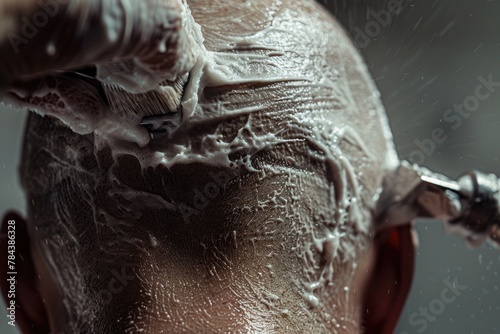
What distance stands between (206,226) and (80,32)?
1.17 feet

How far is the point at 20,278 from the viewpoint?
108cm

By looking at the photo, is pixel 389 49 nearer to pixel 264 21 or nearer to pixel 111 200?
pixel 264 21

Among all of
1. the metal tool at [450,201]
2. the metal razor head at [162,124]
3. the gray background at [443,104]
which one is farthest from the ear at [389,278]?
the gray background at [443,104]

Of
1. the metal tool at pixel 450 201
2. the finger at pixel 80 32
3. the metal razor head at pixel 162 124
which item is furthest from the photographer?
the metal tool at pixel 450 201

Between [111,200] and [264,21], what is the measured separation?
11.7 inches

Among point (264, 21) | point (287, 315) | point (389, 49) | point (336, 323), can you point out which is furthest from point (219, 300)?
point (389, 49)

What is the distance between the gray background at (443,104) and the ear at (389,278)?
959 millimetres

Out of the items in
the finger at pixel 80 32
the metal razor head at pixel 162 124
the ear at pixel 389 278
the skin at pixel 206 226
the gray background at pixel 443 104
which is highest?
the finger at pixel 80 32

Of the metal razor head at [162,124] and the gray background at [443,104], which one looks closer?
the metal razor head at [162,124]

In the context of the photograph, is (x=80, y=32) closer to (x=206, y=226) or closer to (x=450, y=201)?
(x=206, y=226)

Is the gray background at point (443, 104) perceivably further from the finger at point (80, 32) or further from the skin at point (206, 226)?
the finger at point (80, 32)

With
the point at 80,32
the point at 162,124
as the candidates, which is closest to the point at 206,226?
the point at 162,124

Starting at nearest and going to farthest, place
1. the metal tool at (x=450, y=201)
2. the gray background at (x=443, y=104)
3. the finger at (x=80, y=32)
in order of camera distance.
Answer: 1. the finger at (x=80, y=32)
2. the metal tool at (x=450, y=201)
3. the gray background at (x=443, y=104)

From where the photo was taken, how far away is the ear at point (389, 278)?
1087 millimetres
